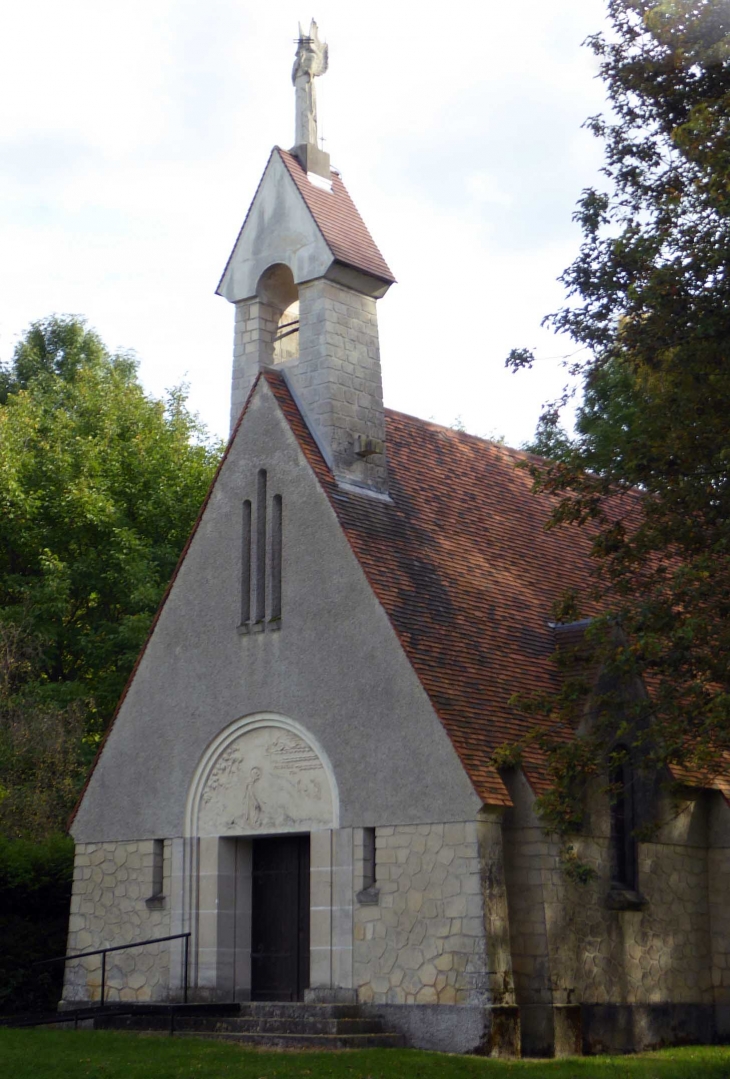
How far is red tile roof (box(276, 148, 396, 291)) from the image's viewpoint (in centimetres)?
2316

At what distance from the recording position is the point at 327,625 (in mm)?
20875

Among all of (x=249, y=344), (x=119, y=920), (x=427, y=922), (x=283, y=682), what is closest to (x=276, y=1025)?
(x=427, y=922)

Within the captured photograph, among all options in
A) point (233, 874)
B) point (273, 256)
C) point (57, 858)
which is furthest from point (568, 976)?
point (273, 256)

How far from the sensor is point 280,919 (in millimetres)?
21453

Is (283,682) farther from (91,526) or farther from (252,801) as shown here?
(91,526)

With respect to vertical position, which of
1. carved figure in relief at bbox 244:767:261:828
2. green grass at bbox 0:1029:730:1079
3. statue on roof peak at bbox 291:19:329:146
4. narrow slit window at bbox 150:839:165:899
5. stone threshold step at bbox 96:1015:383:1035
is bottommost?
green grass at bbox 0:1029:730:1079

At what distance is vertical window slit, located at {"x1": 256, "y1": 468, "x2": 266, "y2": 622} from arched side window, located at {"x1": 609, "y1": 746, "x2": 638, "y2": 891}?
19.2 feet

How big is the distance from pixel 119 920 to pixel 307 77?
14537 millimetres

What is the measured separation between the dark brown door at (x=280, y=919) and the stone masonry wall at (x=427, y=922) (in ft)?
6.13

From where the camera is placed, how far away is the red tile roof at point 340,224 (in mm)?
23156

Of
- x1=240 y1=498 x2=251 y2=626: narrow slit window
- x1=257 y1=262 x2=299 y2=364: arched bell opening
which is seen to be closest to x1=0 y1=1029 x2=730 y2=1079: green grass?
x1=240 y1=498 x2=251 y2=626: narrow slit window

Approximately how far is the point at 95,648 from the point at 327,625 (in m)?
19.8

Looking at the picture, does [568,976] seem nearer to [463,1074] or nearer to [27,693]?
[463,1074]

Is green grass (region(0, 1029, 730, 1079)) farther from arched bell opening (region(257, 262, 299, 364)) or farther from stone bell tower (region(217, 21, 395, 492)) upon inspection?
arched bell opening (region(257, 262, 299, 364))
